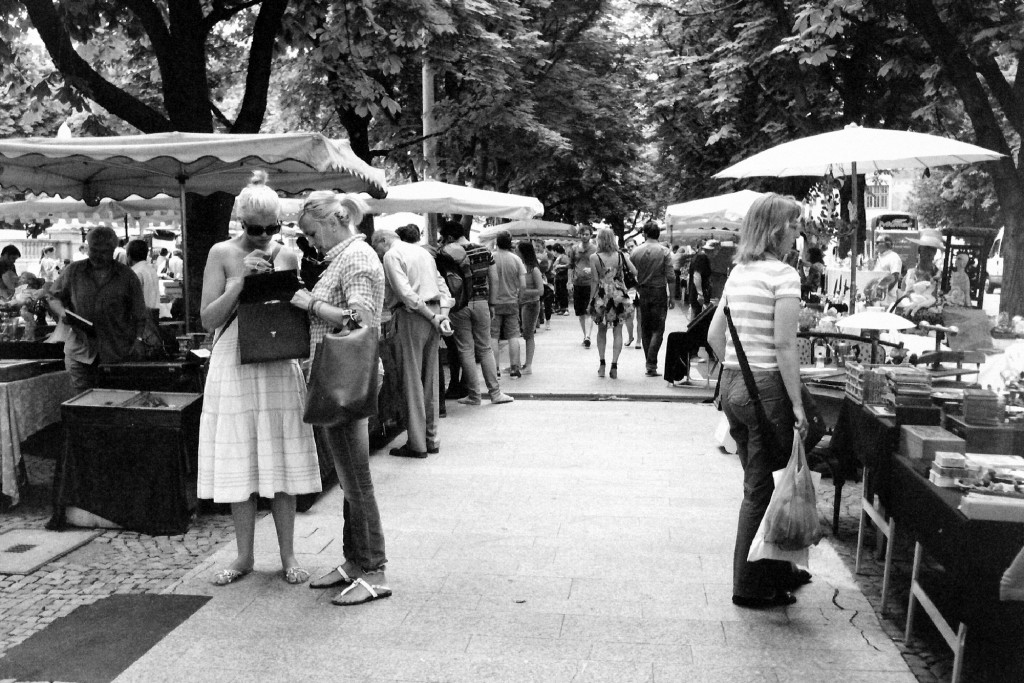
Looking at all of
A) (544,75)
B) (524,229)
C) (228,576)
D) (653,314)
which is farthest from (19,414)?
(544,75)

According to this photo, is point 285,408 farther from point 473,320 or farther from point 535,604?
point 473,320

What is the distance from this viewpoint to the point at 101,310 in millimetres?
7586

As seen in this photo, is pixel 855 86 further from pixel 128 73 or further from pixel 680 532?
pixel 680 532

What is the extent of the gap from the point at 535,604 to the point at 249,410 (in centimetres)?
173

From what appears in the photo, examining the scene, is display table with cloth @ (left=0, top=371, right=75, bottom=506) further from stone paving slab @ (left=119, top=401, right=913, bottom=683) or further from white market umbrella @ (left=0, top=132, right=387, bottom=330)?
stone paving slab @ (left=119, top=401, right=913, bottom=683)

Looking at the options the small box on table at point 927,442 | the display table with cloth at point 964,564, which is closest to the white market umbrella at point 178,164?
the small box on table at point 927,442

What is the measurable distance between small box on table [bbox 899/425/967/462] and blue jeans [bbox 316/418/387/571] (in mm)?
2532

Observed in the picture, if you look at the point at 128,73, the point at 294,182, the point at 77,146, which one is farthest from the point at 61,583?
the point at 128,73

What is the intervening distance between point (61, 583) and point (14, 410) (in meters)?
1.90

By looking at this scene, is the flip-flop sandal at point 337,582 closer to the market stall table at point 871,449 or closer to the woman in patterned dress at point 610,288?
the market stall table at point 871,449

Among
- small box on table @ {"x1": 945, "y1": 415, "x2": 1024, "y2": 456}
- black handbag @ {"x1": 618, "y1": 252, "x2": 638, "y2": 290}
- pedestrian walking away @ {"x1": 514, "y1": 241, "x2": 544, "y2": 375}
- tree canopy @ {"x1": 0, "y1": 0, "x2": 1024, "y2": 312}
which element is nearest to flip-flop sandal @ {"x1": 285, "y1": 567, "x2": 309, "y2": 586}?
small box on table @ {"x1": 945, "y1": 415, "x2": 1024, "y2": 456}

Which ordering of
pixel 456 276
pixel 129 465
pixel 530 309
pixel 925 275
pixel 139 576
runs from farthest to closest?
pixel 530 309 < pixel 925 275 < pixel 456 276 < pixel 129 465 < pixel 139 576

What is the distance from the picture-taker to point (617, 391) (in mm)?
12250

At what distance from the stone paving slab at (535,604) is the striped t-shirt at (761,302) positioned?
126 centimetres
